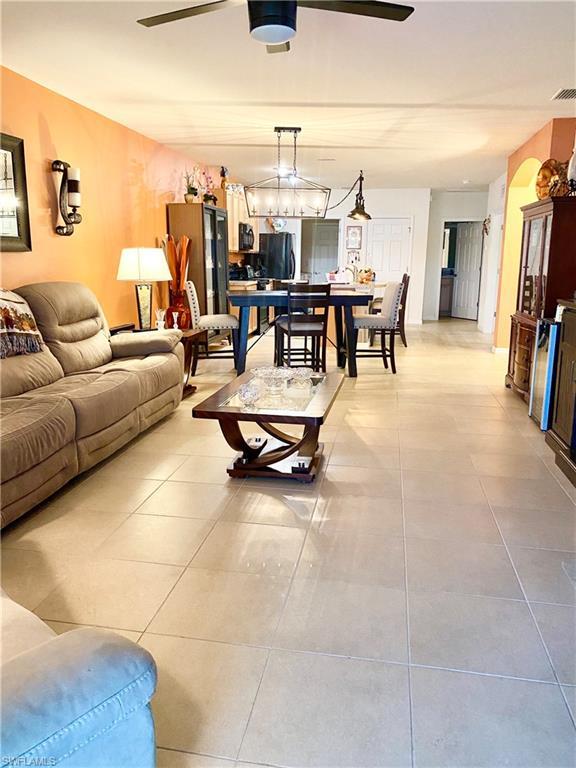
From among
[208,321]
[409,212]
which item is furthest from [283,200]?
[409,212]

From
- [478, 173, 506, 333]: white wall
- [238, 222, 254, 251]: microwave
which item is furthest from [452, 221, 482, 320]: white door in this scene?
[238, 222, 254, 251]: microwave

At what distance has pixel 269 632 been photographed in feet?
5.99

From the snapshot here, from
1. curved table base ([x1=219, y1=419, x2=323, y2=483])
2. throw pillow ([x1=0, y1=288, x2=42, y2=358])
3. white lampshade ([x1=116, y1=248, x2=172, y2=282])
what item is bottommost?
curved table base ([x1=219, y1=419, x2=323, y2=483])

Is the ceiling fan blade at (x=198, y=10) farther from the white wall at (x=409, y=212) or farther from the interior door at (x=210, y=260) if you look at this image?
the white wall at (x=409, y=212)

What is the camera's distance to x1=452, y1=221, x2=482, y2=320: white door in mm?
10859

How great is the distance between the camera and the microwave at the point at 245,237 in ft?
28.9

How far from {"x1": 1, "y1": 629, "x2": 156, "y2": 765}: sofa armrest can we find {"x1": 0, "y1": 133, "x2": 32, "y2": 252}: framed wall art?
330cm

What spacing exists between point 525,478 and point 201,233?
4.76m

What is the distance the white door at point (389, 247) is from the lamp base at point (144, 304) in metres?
6.08

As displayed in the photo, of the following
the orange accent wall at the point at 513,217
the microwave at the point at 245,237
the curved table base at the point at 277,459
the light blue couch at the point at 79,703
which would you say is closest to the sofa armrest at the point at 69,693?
the light blue couch at the point at 79,703

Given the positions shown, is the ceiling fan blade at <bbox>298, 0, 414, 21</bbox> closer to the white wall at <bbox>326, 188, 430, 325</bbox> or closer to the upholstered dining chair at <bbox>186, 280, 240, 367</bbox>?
the upholstered dining chair at <bbox>186, 280, 240, 367</bbox>

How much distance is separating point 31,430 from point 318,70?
296cm

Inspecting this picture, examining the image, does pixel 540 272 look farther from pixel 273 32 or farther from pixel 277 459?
pixel 273 32

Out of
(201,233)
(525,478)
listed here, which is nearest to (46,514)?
(525,478)
